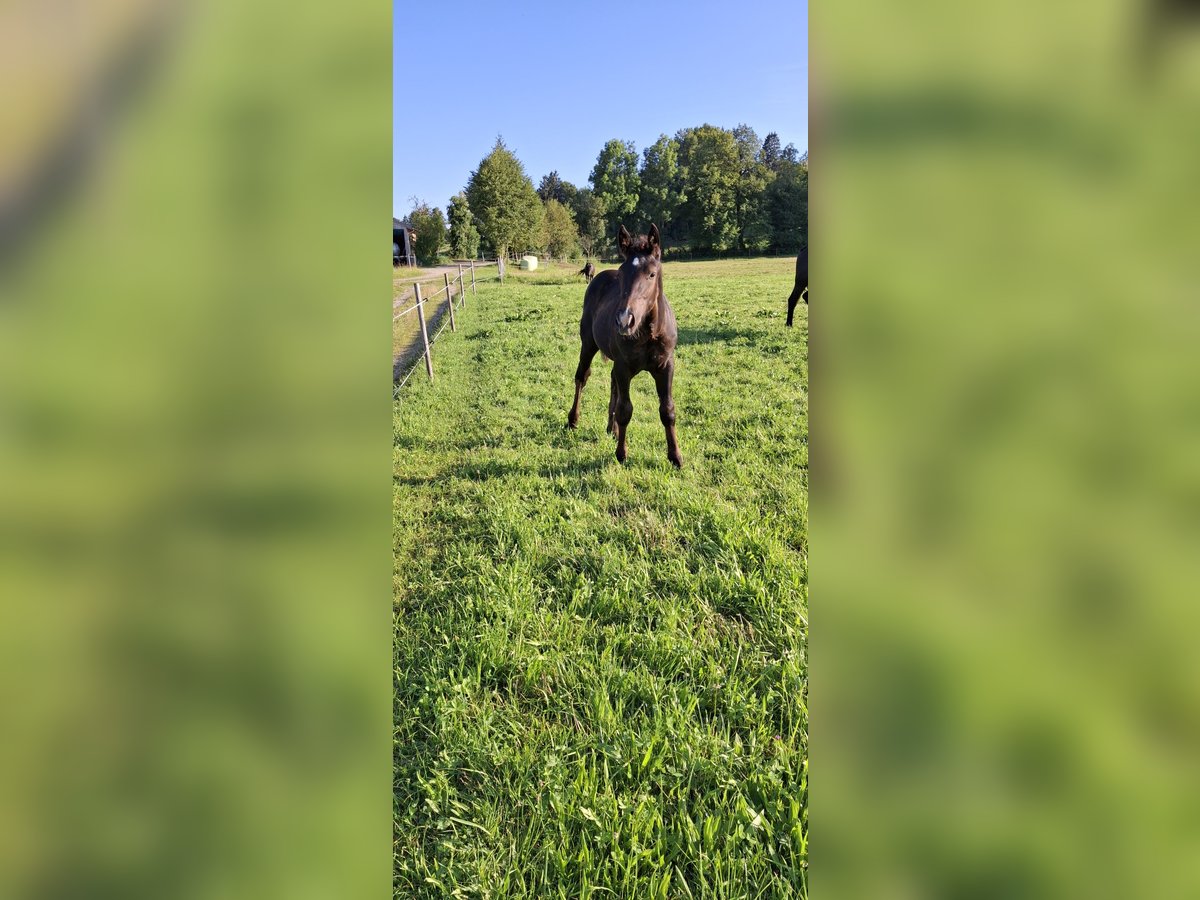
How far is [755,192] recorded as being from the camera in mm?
38031

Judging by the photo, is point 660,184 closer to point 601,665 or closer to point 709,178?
point 709,178

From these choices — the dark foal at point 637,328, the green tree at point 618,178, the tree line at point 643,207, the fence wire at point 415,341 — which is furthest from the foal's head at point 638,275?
the green tree at point 618,178

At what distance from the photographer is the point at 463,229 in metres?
46.3

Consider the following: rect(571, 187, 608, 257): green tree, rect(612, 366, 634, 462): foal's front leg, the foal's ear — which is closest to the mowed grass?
rect(612, 366, 634, 462): foal's front leg

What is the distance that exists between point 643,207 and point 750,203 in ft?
22.6

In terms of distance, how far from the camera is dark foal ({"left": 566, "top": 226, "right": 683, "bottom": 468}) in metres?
4.06

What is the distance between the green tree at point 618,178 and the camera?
37531 mm

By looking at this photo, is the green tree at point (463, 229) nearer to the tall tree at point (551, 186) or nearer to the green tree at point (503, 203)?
the green tree at point (503, 203)

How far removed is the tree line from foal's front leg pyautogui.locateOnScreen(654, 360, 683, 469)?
28.8 meters

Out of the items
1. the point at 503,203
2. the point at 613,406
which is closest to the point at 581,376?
the point at 613,406
